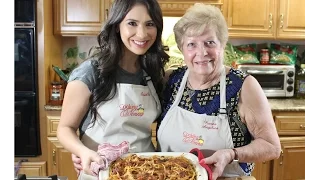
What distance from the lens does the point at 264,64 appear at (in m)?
2.87

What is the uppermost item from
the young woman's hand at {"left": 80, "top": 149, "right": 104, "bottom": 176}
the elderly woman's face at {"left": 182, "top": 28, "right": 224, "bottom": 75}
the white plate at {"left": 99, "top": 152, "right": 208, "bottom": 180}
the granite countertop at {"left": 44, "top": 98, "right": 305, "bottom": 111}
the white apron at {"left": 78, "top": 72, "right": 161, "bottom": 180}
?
the elderly woman's face at {"left": 182, "top": 28, "right": 224, "bottom": 75}

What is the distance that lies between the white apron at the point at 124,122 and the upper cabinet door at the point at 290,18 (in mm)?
1771

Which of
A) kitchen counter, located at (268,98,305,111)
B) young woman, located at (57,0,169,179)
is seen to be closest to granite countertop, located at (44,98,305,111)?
kitchen counter, located at (268,98,305,111)

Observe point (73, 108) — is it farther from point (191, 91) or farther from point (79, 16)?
point (79, 16)

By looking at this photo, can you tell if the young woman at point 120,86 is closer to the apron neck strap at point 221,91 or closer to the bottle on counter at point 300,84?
the apron neck strap at point 221,91

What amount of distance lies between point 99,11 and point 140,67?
137 centimetres

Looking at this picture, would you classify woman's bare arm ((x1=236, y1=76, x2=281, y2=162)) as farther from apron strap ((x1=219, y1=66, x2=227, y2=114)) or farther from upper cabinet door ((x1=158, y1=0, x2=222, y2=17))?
upper cabinet door ((x1=158, y1=0, x2=222, y2=17))

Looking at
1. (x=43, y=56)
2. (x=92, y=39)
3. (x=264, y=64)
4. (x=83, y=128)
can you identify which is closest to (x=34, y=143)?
(x=43, y=56)

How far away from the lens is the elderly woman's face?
1197 mm

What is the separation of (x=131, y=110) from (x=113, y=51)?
208mm

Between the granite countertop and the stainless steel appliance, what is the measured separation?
0.13m

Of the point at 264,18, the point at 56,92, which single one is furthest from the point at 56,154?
the point at 264,18

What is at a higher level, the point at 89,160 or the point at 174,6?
the point at 174,6

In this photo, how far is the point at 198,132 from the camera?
3.95 feet
